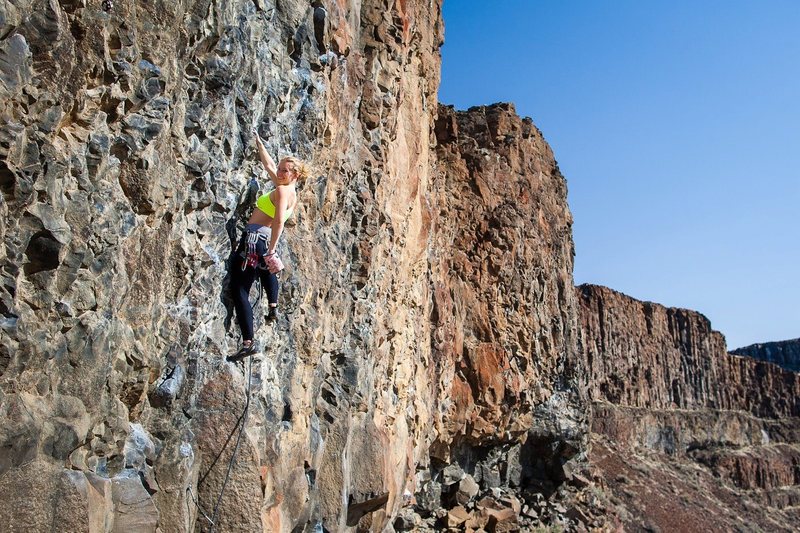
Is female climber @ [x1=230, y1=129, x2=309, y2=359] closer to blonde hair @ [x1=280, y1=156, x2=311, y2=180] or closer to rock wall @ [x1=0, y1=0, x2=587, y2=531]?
blonde hair @ [x1=280, y1=156, x2=311, y2=180]

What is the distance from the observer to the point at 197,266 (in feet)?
18.7

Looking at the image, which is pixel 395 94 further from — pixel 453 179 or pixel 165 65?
pixel 453 179

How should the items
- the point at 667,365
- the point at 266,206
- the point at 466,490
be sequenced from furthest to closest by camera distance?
the point at 667,365, the point at 466,490, the point at 266,206

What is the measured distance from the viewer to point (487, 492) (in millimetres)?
17562

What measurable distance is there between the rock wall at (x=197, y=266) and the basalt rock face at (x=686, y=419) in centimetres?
2381

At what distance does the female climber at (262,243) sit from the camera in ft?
19.7

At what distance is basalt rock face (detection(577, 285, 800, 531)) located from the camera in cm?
3691

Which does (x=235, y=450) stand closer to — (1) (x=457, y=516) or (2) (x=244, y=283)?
(2) (x=244, y=283)

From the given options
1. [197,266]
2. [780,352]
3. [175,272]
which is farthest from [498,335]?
[780,352]

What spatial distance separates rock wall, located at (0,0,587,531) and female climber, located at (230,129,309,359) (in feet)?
0.49

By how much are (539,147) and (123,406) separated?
19.0 metres

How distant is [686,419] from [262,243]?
5895cm

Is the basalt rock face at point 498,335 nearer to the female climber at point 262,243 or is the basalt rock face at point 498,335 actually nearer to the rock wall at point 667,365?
the female climber at point 262,243

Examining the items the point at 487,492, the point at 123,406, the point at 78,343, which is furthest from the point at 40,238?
the point at 487,492
